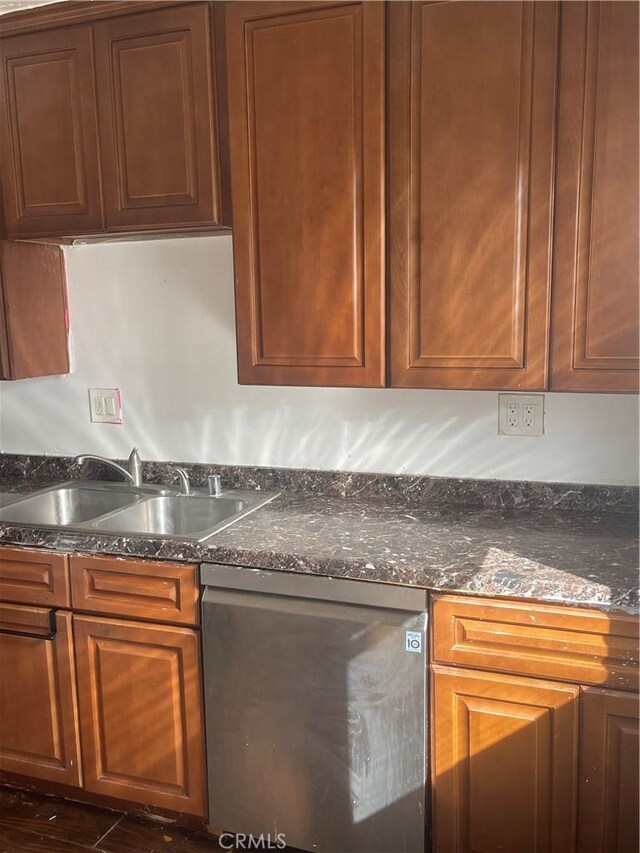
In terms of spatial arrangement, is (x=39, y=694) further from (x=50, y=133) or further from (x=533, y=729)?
(x=50, y=133)

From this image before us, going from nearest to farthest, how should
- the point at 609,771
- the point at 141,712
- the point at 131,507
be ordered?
the point at 609,771
the point at 141,712
the point at 131,507

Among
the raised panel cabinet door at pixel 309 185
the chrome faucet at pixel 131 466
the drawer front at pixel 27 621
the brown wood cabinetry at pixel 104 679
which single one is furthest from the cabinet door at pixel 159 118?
the drawer front at pixel 27 621

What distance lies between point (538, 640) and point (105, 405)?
1.69 metres

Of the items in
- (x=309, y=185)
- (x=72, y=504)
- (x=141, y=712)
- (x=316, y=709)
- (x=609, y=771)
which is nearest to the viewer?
(x=609, y=771)

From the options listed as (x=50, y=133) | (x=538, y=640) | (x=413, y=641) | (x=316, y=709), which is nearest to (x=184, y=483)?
(x=316, y=709)

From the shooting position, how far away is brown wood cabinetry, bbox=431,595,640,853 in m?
1.56

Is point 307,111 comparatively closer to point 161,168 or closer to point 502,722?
point 161,168

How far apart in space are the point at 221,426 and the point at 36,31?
1290 millimetres

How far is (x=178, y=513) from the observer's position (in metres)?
2.42

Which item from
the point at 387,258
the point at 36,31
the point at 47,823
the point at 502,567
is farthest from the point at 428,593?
the point at 36,31

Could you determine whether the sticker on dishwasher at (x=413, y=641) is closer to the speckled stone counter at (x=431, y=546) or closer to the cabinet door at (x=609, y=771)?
the speckled stone counter at (x=431, y=546)

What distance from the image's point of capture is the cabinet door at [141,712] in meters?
1.94

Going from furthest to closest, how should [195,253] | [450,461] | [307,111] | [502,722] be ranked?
[195,253] → [450,461] → [307,111] → [502,722]

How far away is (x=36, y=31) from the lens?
7.02 feet
